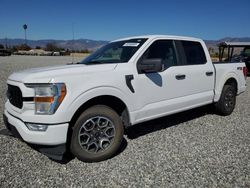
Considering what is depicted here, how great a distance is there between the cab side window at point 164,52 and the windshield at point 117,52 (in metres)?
0.21

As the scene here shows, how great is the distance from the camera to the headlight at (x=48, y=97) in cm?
314

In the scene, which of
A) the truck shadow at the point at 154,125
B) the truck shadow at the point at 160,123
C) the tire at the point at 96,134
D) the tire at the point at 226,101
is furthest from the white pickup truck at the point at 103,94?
the tire at the point at 226,101

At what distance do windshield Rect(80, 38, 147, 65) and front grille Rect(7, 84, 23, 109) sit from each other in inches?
53.6

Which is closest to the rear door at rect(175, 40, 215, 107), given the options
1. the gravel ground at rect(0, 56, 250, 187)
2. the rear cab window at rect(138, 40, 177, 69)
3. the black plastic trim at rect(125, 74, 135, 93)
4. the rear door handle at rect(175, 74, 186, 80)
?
the rear door handle at rect(175, 74, 186, 80)

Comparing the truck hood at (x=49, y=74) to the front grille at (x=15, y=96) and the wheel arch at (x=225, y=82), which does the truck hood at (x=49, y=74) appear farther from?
the wheel arch at (x=225, y=82)

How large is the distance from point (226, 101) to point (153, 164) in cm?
325

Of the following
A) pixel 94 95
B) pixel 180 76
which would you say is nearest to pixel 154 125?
pixel 180 76

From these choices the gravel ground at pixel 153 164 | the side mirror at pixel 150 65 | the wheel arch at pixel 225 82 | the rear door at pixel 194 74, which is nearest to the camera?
the gravel ground at pixel 153 164

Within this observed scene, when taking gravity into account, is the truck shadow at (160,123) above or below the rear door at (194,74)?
below

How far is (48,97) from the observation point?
10.3ft

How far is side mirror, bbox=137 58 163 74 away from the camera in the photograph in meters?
3.75

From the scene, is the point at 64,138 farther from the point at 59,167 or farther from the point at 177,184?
the point at 177,184

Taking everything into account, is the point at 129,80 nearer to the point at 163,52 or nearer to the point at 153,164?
the point at 163,52

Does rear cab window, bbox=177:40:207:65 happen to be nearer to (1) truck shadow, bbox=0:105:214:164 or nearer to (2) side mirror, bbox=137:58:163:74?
(2) side mirror, bbox=137:58:163:74
